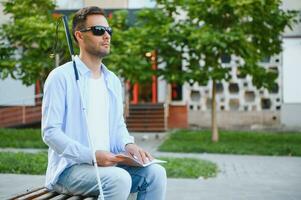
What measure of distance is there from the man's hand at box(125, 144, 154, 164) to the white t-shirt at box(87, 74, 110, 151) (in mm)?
155

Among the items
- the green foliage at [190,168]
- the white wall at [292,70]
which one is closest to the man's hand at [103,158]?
the green foliage at [190,168]

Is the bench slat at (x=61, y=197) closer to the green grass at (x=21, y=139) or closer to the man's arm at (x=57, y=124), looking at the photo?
the man's arm at (x=57, y=124)

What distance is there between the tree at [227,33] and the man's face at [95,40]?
442 inches

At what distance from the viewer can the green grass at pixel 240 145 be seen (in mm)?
14312

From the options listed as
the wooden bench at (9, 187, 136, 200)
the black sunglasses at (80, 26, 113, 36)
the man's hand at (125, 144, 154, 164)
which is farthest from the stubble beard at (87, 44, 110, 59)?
the wooden bench at (9, 187, 136, 200)

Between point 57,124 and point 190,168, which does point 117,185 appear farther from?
point 190,168

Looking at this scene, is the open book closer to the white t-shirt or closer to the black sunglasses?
the white t-shirt

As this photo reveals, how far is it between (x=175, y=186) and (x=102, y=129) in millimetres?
4874

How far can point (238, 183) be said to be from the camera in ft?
29.7

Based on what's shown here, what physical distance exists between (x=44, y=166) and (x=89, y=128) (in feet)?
22.0

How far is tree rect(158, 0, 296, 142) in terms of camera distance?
49.6 feet

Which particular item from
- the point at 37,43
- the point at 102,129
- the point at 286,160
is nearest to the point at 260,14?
the point at 286,160

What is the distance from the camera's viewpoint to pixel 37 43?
647 inches

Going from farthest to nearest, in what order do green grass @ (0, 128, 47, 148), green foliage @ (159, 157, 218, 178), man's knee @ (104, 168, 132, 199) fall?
green grass @ (0, 128, 47, 148) < green foliage @ (159, 157, 218, 178) < man's knee @ (104, 168, 132, 199)
